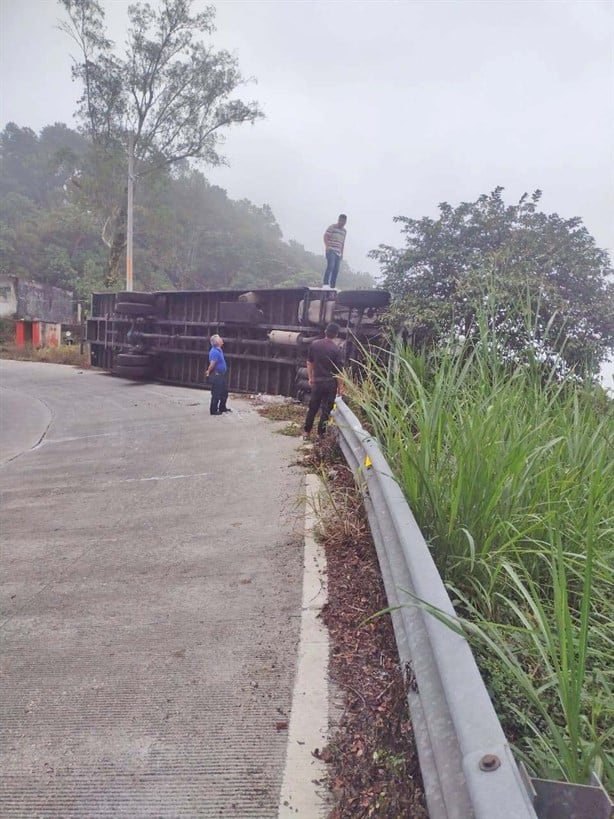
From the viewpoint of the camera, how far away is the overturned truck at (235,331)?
1014cm

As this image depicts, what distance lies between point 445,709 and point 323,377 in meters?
6.19

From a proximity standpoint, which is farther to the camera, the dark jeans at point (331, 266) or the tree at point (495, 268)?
the dark jeans at point (331, 266)

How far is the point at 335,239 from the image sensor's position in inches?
475

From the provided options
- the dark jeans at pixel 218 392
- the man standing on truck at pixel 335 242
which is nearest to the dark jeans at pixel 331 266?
the man standing on truck at pixel 335 242

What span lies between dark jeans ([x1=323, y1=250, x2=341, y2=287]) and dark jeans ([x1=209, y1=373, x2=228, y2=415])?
3420 mm

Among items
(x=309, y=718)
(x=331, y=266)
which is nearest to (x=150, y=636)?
(x=309, y=718)

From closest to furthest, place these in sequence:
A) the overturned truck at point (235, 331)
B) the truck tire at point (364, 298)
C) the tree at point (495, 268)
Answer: the tree at point (495, 268) → the truck tire at point (364, 298) → the overturned truck at point (235, 331)

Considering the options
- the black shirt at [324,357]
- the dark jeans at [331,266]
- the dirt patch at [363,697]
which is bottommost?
the dirt patch at [363,697]

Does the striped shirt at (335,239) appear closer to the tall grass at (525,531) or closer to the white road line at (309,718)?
the tall grass at (525,531)

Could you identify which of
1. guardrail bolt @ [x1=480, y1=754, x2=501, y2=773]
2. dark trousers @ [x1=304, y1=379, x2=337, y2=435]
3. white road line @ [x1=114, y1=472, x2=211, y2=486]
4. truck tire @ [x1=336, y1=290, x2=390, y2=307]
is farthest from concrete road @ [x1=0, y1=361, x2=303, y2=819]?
truck tire @ [x1=336, y1=290, x2=390, y2=307]

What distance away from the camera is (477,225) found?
28.8ft

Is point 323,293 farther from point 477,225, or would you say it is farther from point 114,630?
point 114,630

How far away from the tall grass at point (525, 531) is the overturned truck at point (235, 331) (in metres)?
4.76

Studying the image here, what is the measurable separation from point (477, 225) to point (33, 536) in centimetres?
742
